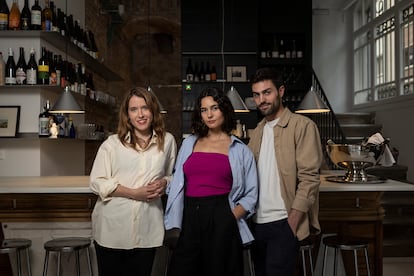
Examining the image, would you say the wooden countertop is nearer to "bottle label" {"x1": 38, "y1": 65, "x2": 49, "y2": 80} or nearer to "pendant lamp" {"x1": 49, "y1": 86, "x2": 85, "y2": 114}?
"pendant lamp" {"x1": 49, "y1": 86, "x2": 85, "y2": 114}

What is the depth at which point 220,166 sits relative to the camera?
2.26m

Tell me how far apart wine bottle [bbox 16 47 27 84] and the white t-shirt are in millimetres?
2921

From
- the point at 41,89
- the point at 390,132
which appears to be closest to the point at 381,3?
the point at 390,132

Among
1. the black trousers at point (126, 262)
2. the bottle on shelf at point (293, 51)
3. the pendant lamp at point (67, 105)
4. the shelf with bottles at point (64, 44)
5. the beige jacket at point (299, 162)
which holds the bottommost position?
the black trousers at point (126, 262)

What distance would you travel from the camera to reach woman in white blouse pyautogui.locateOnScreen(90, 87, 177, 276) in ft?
7.80

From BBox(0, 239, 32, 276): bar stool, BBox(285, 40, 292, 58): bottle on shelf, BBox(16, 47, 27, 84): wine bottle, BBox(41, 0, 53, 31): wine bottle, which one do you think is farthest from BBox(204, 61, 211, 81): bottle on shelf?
BBox(0, 239, 32, 276): bar stool

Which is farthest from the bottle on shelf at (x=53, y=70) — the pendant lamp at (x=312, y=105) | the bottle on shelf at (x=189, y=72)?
the bottle on shelf at (x=189, y=72)

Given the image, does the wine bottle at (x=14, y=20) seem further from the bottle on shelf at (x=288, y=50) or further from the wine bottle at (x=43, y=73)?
the bottle on shelf at (x=288, y=50)

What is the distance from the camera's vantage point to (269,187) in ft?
7.68

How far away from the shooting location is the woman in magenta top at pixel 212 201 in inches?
88.5

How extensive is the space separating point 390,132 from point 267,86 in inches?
240

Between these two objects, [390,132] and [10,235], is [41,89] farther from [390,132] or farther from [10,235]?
[390,132]

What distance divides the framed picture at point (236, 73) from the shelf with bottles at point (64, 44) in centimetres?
229

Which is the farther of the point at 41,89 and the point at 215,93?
the point at 41,89
